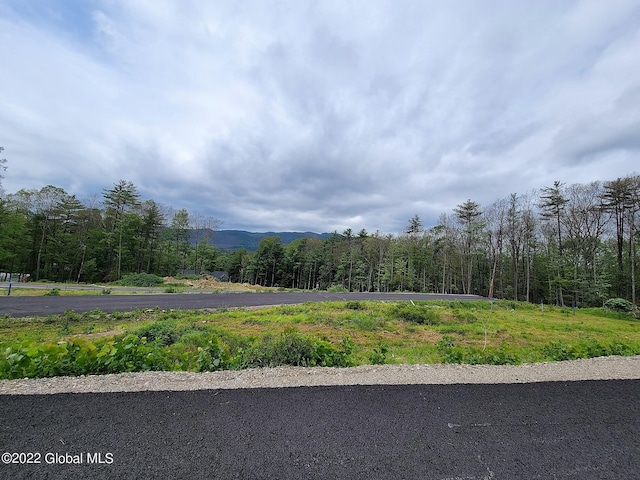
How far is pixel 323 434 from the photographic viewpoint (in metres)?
2.76

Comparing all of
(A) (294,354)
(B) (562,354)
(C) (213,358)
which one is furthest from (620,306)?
(C) (213,358)

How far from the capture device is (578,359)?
6.20 metres

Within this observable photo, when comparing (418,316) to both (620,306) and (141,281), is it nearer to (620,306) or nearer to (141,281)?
(620,306)

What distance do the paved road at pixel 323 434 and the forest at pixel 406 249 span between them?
33780 mm

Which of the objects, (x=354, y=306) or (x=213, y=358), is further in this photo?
(x=354, y=306)

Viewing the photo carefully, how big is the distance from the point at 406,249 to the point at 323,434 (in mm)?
49209

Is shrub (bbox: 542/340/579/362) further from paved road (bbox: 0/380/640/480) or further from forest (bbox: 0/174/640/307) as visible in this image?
forest (bbox: 0/174/640/307)

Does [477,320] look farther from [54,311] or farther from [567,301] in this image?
[567,301]

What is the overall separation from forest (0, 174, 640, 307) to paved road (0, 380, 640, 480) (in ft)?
111

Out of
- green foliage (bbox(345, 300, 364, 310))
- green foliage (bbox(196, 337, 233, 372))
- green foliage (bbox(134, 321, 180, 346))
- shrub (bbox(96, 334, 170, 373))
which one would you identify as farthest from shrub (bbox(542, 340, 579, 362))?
green foliage (bbox(345, 300, 364, 310))

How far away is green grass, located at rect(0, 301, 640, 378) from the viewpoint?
437cm

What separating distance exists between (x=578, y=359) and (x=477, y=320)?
29.6 ft

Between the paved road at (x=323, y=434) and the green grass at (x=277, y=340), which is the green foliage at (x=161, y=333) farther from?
the paved road at (x=323, y=434)

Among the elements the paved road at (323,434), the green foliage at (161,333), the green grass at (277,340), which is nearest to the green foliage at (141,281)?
the green grass at (277,340)
